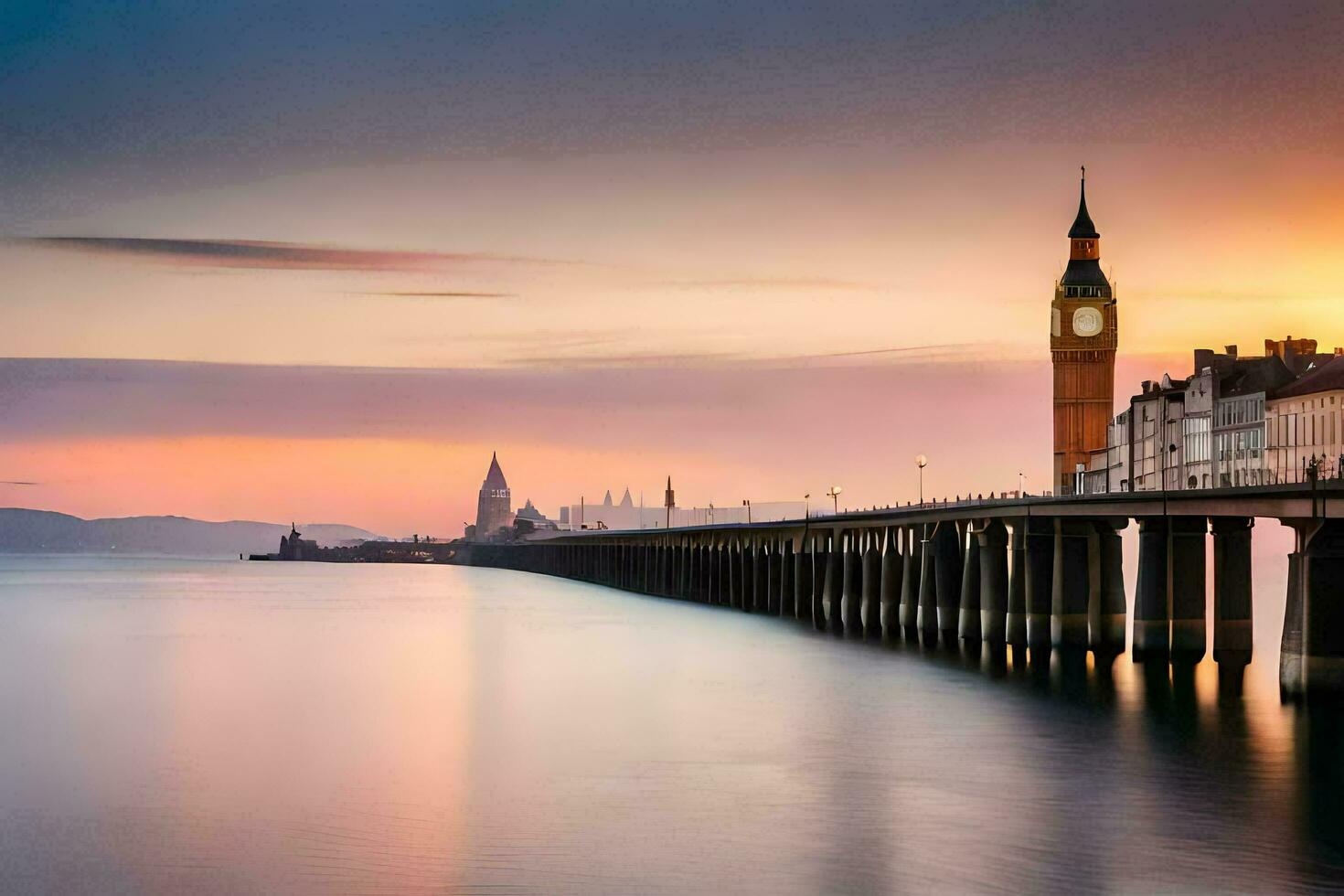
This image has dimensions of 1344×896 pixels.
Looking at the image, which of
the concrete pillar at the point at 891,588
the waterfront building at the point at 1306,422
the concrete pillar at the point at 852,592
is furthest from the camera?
the waterfront building at the point at 1306,422

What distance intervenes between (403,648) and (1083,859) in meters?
68.2

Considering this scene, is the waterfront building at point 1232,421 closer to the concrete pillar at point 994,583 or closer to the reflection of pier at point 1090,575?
the reflection of pier at point 1090,575

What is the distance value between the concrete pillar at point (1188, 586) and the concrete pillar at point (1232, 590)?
0.72m

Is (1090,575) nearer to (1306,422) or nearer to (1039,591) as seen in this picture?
(1039,591)

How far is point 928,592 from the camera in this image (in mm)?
93062

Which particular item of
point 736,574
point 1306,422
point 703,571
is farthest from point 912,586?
point 703,571

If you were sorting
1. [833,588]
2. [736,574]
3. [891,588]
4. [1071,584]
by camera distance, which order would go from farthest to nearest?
[736,574] → [833,588] → [891,588] → [1071,584]

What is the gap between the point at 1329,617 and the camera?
50781mm

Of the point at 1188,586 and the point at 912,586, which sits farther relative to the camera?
the point at 912,586

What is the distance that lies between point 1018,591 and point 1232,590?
12.7 metres

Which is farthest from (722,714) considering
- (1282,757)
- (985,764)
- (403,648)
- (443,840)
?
(403,648)

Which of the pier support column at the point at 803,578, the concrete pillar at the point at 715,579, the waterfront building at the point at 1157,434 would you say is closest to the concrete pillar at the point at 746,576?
the concrete pillar at the point at 715,579

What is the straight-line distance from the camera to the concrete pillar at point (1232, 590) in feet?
218

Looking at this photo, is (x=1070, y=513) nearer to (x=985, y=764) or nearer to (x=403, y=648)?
(x=985, y=764)
